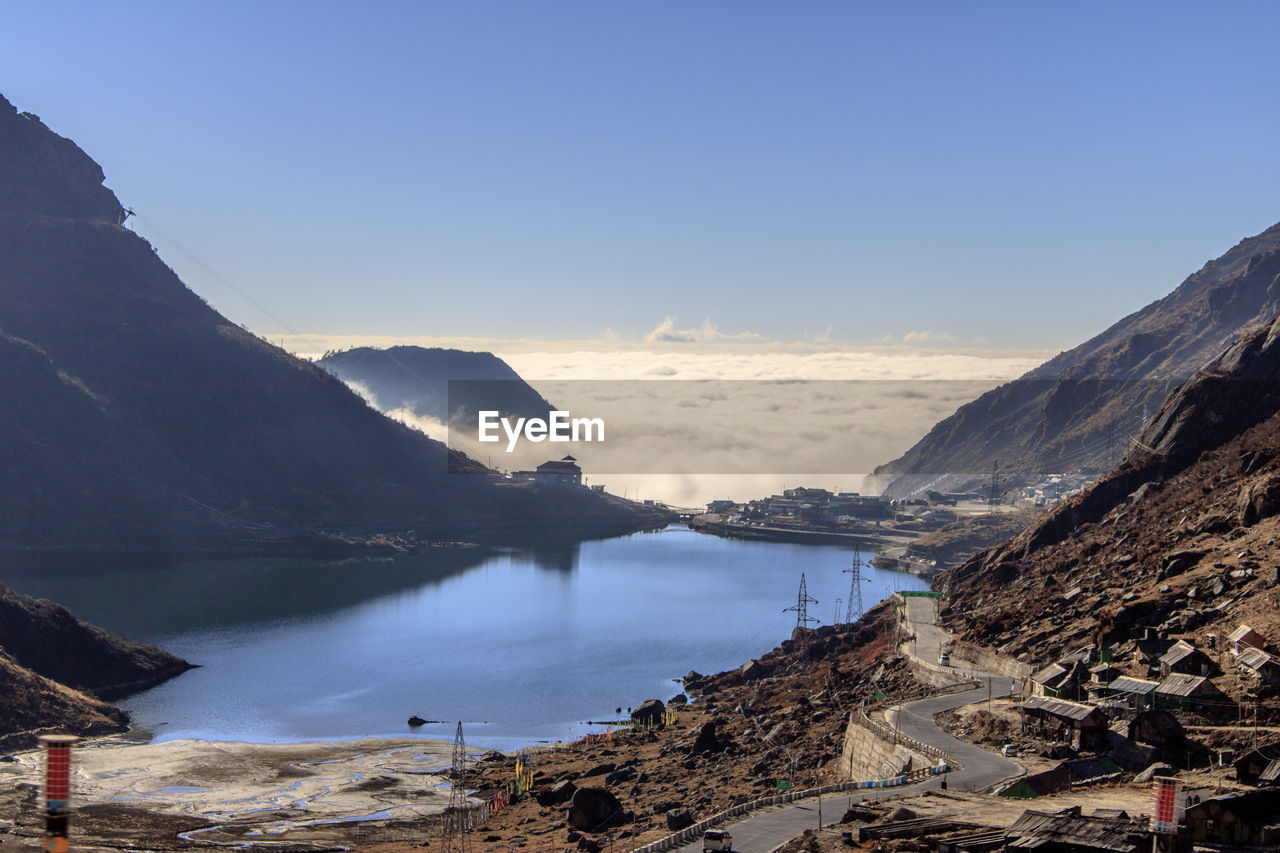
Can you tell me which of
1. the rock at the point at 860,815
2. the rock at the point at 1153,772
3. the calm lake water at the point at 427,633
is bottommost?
the calm lake water at the point at 427,633

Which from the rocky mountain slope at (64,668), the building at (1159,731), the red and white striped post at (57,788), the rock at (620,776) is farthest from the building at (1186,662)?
the rocky mountain slope at (64,668)

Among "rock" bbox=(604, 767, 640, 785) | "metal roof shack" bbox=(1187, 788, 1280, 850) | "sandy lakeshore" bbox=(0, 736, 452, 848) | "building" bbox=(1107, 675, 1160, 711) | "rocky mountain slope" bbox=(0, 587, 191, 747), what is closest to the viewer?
"metal roof shack" bbox=(1187, 788, 1280, 850)

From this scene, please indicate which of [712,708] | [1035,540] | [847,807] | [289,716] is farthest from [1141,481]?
[289,716]

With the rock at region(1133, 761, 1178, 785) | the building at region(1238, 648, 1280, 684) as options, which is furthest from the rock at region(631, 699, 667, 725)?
the rock at region(1133, 761, 1178, 785)

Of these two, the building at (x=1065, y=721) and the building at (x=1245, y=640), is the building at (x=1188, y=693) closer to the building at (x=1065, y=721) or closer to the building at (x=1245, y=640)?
the building at (x=1245, y=640)

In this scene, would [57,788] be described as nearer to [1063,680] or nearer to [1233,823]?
[1233,823]

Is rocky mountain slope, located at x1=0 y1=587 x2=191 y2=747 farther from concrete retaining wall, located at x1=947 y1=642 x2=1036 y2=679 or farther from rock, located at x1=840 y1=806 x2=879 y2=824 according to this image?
rock, located at x1=840 y1=806 x2=879 y2=824
